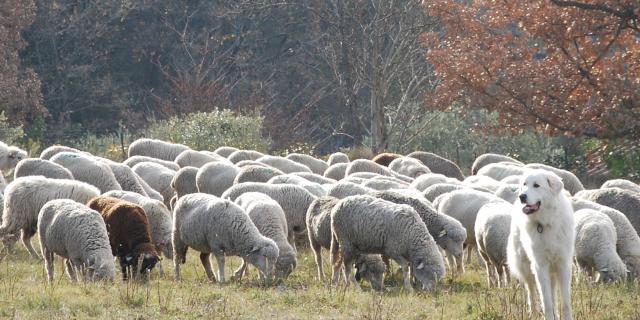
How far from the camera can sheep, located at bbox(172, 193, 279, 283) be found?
1312 cm

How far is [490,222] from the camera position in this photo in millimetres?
13258

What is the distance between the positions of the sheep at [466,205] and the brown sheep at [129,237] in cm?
433

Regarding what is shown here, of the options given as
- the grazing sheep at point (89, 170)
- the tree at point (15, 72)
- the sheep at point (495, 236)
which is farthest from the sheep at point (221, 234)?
the tree at point (15, 72)

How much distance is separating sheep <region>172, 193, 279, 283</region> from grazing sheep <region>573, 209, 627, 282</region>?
3.62 m

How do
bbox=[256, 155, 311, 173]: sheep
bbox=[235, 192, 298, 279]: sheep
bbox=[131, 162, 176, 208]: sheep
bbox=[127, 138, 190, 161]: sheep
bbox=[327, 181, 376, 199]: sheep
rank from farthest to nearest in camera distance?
bbox=[127, 138, 190, 161]: sheep, bbox=[256, 155, 311, 173]: sheep, bbox=[131, 162, 176, 208]: sheep, bbox=[327, 181, 376, 199]: sheep, bbox=[235, 192, 298, 279]: sheep

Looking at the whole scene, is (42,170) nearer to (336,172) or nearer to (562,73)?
(336,172)

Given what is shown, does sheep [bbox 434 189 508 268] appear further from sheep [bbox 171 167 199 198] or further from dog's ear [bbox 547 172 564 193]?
sheep [bbox 171 167 199 198]

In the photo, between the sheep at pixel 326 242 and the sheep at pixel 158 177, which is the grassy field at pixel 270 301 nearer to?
the sheep at pixel 326 242

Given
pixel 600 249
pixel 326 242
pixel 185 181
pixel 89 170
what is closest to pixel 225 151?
pixel 185 181

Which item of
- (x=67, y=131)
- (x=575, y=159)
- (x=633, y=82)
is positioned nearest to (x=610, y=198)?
(x=633, y=82)

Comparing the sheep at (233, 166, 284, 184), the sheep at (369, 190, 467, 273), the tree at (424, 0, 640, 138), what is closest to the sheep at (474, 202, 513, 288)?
the sheep at (369, 190, 467, 273)

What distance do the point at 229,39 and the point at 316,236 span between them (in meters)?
30.1

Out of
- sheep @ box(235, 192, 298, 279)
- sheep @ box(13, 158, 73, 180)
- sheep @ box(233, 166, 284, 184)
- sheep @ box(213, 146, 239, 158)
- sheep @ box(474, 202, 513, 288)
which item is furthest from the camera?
sheep @ box(213, 146, 239, 158)

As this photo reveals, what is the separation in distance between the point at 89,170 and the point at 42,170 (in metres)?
0.83
